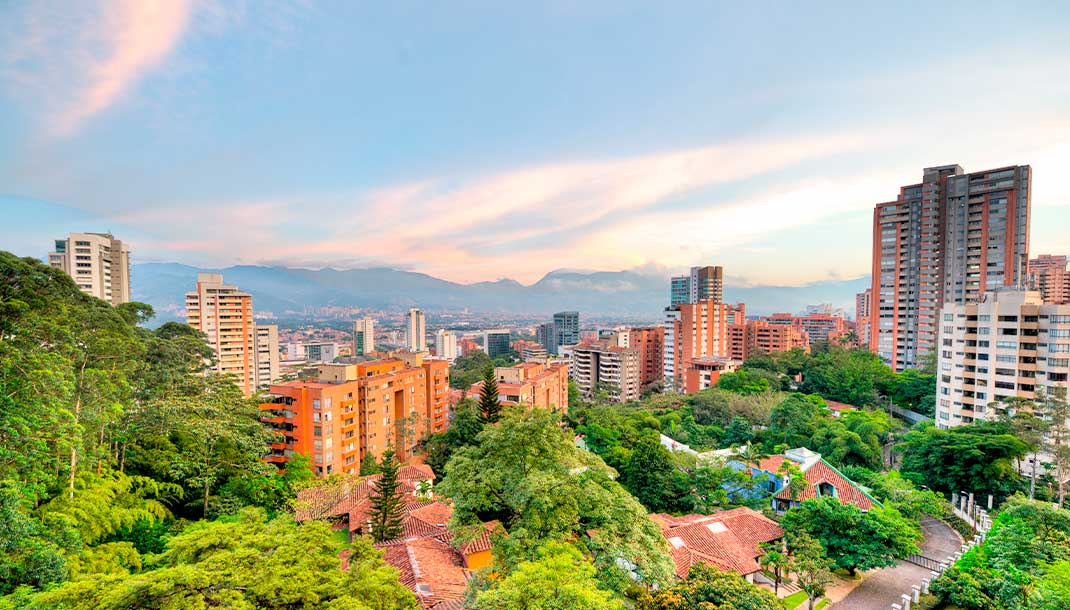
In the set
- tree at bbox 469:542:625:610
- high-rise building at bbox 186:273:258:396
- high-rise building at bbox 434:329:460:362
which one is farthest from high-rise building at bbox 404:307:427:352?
tree at bbox 469:542:625:610

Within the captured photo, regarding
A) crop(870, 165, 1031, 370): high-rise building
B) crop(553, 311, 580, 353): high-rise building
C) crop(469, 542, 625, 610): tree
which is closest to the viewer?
crop(469, 542, 625, 610): tree

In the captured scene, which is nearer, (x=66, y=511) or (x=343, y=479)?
(x=66, y=511)

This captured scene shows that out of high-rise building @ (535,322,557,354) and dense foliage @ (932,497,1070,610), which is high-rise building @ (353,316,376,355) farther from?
dense foliage @ (932,497,1070,610)

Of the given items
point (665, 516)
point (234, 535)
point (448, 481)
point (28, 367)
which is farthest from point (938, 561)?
point (28, 367)

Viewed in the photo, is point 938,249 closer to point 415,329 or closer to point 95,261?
point 95,261

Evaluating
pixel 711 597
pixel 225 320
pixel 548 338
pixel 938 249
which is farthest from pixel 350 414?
pixel 548 338

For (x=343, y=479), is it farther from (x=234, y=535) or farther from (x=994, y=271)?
(x=994, y=271)
